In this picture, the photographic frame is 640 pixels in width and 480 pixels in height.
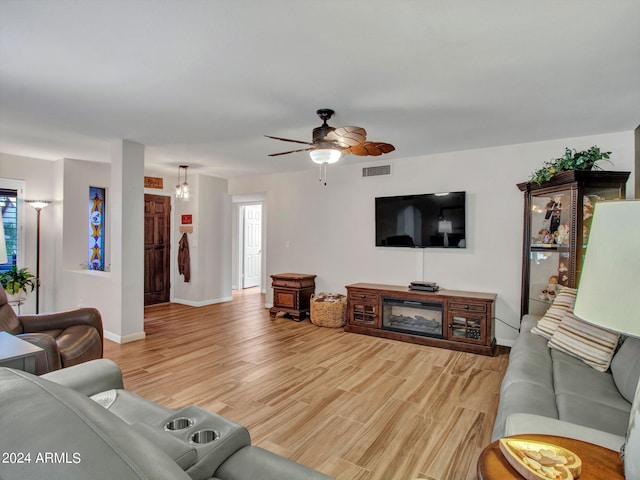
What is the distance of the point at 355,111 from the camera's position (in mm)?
3164

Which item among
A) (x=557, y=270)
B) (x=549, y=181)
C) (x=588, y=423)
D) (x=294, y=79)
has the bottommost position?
(x=588, y=423)

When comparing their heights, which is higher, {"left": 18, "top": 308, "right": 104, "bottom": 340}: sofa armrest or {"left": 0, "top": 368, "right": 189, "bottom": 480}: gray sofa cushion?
{"left": 0, "top": 368, "right": 189, "bottom": 480}: gray sofa cushion

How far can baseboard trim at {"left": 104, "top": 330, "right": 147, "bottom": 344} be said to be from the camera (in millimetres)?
4242

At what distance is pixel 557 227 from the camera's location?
3.67m

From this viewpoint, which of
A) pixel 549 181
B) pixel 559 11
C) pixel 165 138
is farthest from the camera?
pixel 165 138

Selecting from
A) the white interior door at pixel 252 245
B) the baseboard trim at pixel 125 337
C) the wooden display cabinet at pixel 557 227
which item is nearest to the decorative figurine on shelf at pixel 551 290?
the wooden display cabinet at pixel 557 227

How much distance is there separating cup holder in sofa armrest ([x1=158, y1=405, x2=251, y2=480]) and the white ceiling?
1849mm

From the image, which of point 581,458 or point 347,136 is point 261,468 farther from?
point 347,136

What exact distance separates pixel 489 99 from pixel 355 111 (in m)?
1.10

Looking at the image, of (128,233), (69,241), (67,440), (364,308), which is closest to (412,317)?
(364,308)

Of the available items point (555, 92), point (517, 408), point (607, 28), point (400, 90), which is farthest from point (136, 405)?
point (555, 92)

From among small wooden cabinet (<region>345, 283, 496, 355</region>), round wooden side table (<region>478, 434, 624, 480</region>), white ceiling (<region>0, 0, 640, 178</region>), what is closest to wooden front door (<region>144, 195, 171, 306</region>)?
white ceiling (<region>0, 0, 640, 178</region>)

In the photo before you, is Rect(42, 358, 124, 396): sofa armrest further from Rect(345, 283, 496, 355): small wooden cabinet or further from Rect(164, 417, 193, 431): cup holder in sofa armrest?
Rect(345, 283, 496, 355): small wooden cabinet

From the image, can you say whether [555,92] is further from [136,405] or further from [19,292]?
[19,292]
